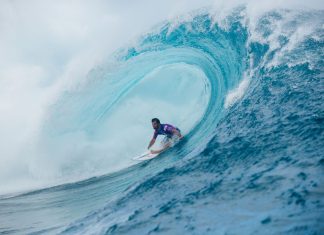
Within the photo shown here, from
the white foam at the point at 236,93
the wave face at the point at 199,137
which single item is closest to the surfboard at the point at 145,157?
the wave face at the point at 199,137

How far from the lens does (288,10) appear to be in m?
9.09

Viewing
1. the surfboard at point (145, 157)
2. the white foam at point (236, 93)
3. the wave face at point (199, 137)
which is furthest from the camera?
the surfboard at point (145, 157)

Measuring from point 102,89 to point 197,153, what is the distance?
6637 mm

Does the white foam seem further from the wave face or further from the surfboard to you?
the surfboard

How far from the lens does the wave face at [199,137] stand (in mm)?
4043

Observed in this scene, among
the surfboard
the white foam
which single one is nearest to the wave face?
the white foam

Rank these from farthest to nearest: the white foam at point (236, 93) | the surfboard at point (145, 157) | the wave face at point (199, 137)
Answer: the surfboard at point (145, 157) → the white foam at point (236, 93) → the wave face at point (199, 137)

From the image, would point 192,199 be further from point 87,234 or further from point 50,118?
point 50,118

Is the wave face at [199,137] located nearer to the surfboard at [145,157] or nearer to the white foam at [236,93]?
the white foam at [236,93]

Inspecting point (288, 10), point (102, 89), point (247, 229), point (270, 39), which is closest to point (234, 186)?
point (247, 229)

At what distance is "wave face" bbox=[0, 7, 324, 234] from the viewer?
4043 mm

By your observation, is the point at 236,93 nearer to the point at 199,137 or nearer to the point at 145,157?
the point at 199,137

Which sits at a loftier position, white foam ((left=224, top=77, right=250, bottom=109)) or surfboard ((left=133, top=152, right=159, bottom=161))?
white foam ((left=224, top=77, right=250, bottom=109))

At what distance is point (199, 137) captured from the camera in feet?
26.8
